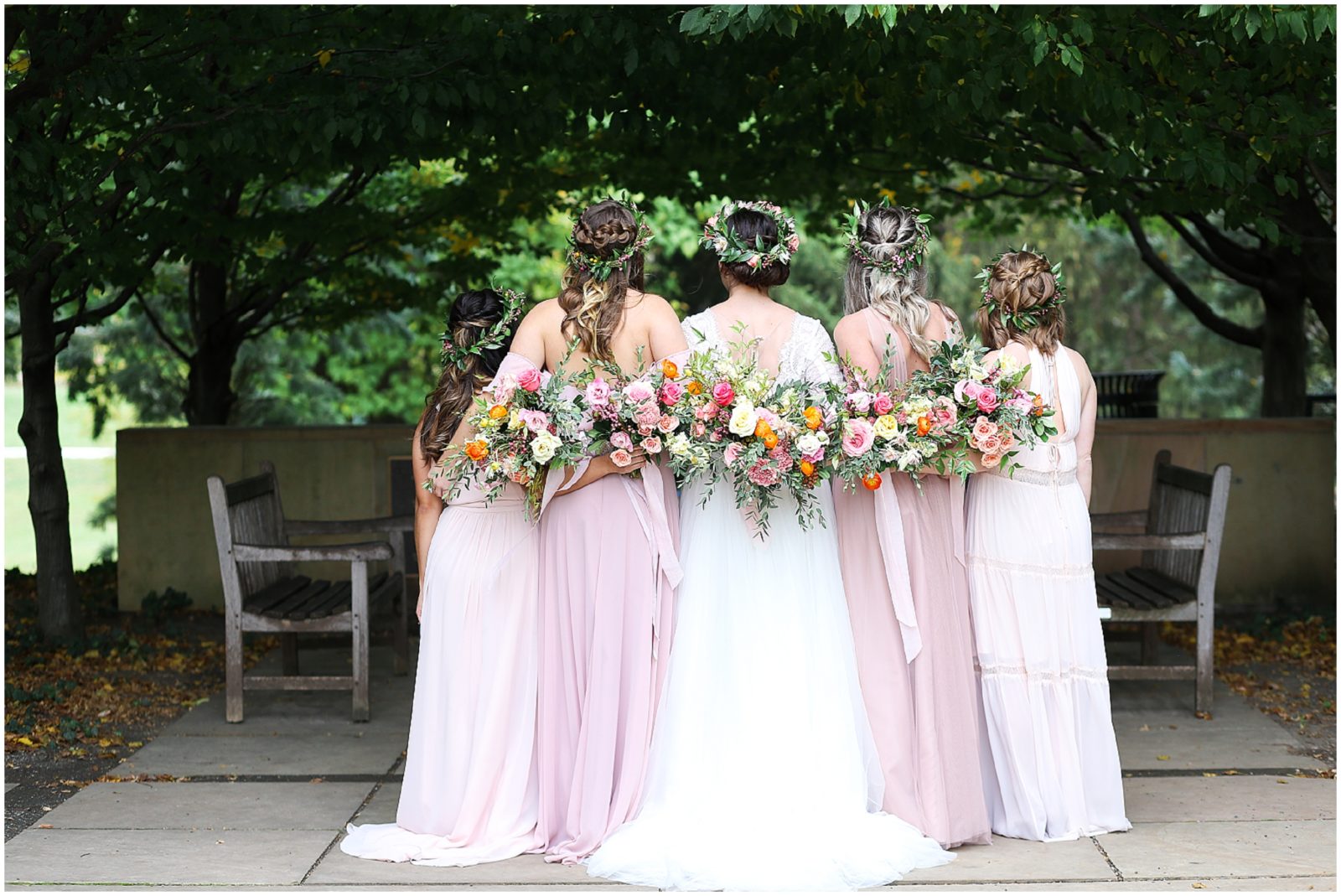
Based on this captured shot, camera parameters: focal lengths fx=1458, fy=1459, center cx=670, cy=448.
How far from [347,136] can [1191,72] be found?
428 cm

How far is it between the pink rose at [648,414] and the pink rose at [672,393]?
0.05 metres

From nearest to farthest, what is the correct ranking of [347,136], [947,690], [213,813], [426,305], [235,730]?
1. [947,690]
2. [213,813]
3. [235,730]
4. [347,136]
5. [426,305]

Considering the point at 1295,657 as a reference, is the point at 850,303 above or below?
above

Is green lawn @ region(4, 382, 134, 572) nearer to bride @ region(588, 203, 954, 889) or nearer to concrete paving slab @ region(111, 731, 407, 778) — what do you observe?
concrete paving slab @ region(111, 731, 407, 778)

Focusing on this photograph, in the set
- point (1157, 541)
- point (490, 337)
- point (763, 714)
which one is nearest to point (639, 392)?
point (490, 337)

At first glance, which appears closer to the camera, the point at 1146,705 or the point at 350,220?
the point at 1146,705

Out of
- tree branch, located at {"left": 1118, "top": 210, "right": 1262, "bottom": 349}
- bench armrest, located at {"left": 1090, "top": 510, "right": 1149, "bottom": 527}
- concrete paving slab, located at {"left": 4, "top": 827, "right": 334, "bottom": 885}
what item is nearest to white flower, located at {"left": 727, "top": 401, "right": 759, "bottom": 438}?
concrete paving slab, located at {"left": 4, "top": 827, "right": 334, "bottom": 885}

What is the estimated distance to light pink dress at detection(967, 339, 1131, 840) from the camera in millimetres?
5215

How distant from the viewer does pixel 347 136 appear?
25.1 feet

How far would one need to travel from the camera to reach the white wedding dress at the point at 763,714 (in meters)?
4.84

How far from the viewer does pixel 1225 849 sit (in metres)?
5.04

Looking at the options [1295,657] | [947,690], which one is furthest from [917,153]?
[947,690]

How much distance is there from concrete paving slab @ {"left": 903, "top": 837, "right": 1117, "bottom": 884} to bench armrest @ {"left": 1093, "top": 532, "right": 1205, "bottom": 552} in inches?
94.4

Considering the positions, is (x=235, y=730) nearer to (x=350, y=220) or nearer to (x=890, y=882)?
(x=890, y=882)
